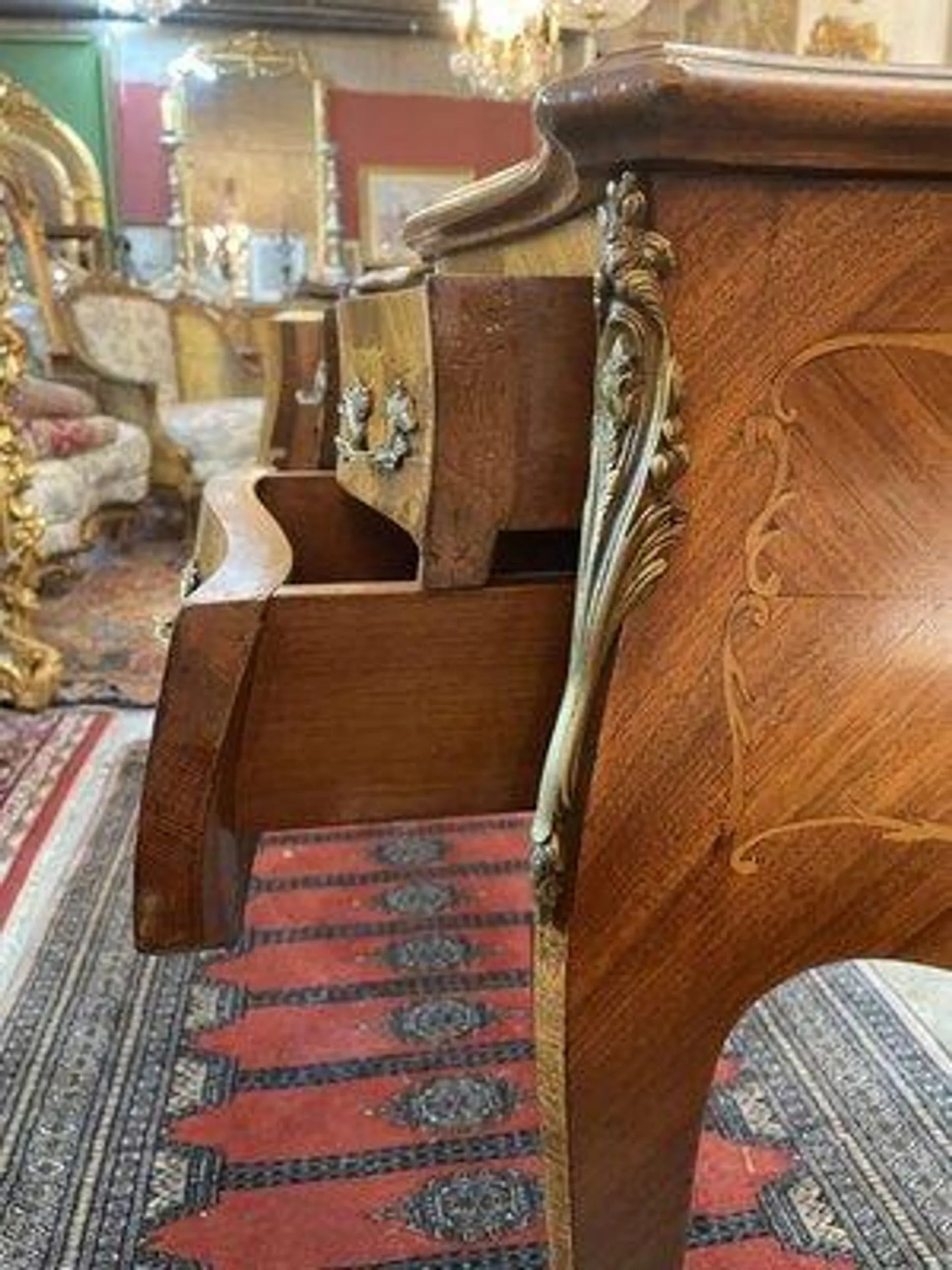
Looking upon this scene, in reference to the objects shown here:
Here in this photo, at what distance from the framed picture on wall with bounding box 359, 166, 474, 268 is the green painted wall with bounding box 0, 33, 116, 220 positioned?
1454 millimetres

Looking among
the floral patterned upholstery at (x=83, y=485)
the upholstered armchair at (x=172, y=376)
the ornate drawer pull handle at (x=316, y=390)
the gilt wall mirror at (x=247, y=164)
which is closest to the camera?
the ornate drawer pull handle at (x=316, y=390)

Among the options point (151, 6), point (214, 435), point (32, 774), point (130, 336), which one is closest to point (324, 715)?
point (32, 774)

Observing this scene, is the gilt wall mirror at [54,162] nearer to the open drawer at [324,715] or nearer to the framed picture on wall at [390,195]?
the framed picture on wall at [390,195]

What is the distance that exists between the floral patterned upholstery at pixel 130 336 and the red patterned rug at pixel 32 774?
236cm

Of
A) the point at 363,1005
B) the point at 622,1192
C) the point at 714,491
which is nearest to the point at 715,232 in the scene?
the point at 714,491

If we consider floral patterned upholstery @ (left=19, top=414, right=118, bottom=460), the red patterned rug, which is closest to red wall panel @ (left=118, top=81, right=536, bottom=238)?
floral patterned upholstery @ (left=19, top=414, right=118, bottom=460)

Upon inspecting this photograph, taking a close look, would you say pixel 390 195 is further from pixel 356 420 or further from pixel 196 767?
pixel 196 767

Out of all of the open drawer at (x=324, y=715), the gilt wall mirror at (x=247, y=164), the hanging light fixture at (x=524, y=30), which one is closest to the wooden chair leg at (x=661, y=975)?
the open drawer at (x=324, y=715)

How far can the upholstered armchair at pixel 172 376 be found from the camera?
4301 millimetres

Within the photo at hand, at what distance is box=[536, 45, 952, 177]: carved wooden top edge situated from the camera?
0.51 meters

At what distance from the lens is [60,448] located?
10.5 feet

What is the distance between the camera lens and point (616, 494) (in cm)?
58

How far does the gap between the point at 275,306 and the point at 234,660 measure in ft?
17.3

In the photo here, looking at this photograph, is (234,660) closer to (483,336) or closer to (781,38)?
(483,336)
